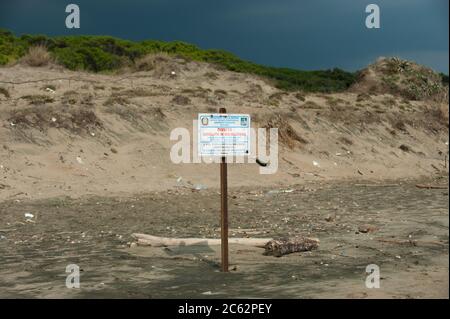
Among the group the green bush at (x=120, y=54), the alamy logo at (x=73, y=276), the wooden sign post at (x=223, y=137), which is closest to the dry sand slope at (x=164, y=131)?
the green bush at (x=120, y=54)

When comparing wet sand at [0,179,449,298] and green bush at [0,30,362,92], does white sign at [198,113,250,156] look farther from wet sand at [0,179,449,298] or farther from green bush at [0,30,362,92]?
green bush at [0,30,362,92]

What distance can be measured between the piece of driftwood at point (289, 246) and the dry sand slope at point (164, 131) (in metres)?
6.64

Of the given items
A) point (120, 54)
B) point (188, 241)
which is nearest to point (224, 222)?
point (188, 241)

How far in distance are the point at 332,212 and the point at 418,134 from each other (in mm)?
17469

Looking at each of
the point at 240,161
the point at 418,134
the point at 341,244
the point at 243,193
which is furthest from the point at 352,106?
the point at 341,244

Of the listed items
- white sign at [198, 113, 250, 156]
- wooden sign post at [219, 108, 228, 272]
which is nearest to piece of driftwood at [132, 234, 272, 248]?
wooden sign post at [219, 108, 228, 272]

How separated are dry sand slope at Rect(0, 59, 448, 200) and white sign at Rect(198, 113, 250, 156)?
23.6 ft

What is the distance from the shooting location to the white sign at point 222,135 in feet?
26.4

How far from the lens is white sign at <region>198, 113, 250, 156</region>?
317 inches

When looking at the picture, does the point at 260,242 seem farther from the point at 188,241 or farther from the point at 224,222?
the point at 224,222

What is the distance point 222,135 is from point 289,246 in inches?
83.9

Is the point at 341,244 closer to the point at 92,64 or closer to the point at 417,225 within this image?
the point at 417,225

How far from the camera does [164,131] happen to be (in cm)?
2003

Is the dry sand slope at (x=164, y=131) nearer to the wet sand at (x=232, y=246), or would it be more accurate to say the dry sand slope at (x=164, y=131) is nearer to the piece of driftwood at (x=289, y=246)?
the wet sand at (x=232, y=246)
